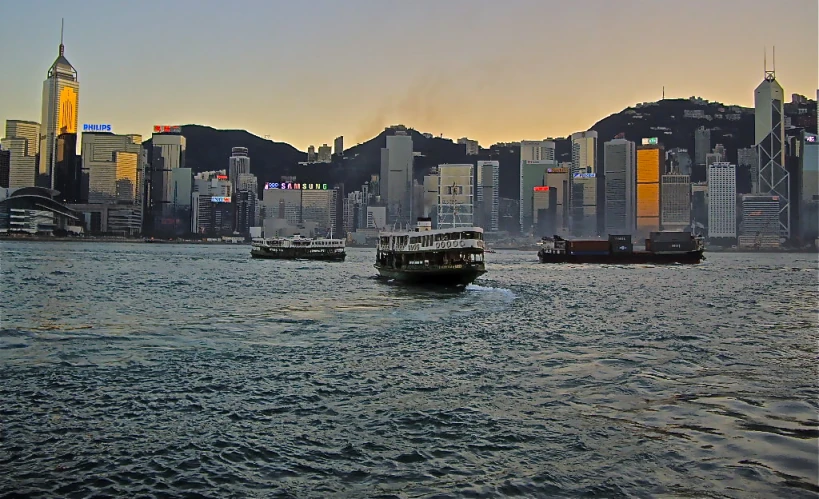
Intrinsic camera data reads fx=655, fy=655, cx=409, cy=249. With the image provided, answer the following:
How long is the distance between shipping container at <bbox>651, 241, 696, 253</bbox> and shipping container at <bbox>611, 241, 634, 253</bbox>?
23.9 ft

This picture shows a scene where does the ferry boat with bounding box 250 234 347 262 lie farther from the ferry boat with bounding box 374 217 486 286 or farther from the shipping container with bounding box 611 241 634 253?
the ferry boat with bounding box 374 217 486 286

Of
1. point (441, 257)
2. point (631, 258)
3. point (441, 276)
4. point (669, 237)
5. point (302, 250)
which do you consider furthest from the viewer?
point (669, 237)

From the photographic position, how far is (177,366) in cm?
2272

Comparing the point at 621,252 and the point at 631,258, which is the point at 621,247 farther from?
the point at 631,258

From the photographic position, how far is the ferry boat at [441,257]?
5488 centimetres

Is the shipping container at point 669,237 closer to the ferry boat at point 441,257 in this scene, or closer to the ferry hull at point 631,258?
the ferry hull at point 631,258

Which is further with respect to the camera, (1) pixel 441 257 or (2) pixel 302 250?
(2) pixel 302 250

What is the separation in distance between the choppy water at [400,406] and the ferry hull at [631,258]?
336 ft

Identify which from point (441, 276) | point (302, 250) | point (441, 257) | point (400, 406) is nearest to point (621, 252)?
point (302, 250)

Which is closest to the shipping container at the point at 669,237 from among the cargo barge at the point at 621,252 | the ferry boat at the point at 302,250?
the cargo barge at the point at 621,252

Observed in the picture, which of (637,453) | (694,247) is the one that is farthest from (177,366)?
(694,247)

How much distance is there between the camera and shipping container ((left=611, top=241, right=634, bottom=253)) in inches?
5472

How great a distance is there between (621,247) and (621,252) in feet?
5.21

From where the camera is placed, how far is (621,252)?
138500 millimetres
